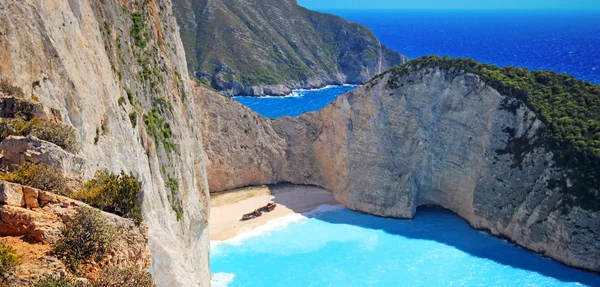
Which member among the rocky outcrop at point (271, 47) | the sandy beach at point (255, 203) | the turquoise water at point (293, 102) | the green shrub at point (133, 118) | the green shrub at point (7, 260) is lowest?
the sandy beach at point (255, 203)

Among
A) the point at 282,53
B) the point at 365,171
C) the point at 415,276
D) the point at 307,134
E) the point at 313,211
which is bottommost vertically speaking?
the point at 415,276

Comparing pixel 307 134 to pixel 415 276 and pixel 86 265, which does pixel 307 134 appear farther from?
pixel 86 265

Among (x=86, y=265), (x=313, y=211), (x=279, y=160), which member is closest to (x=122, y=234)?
(x=86, y=265)

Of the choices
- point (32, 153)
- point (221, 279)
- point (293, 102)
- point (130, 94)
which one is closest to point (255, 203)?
point (221, 279)

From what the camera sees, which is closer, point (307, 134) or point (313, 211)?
point (313, 211)

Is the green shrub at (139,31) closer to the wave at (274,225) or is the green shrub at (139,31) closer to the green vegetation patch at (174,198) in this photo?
the green vegetation patch at (174,198)

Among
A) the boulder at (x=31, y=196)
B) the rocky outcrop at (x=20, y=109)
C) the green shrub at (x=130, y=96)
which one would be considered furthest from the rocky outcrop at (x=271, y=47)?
the boulder at (x=31, y=196)
